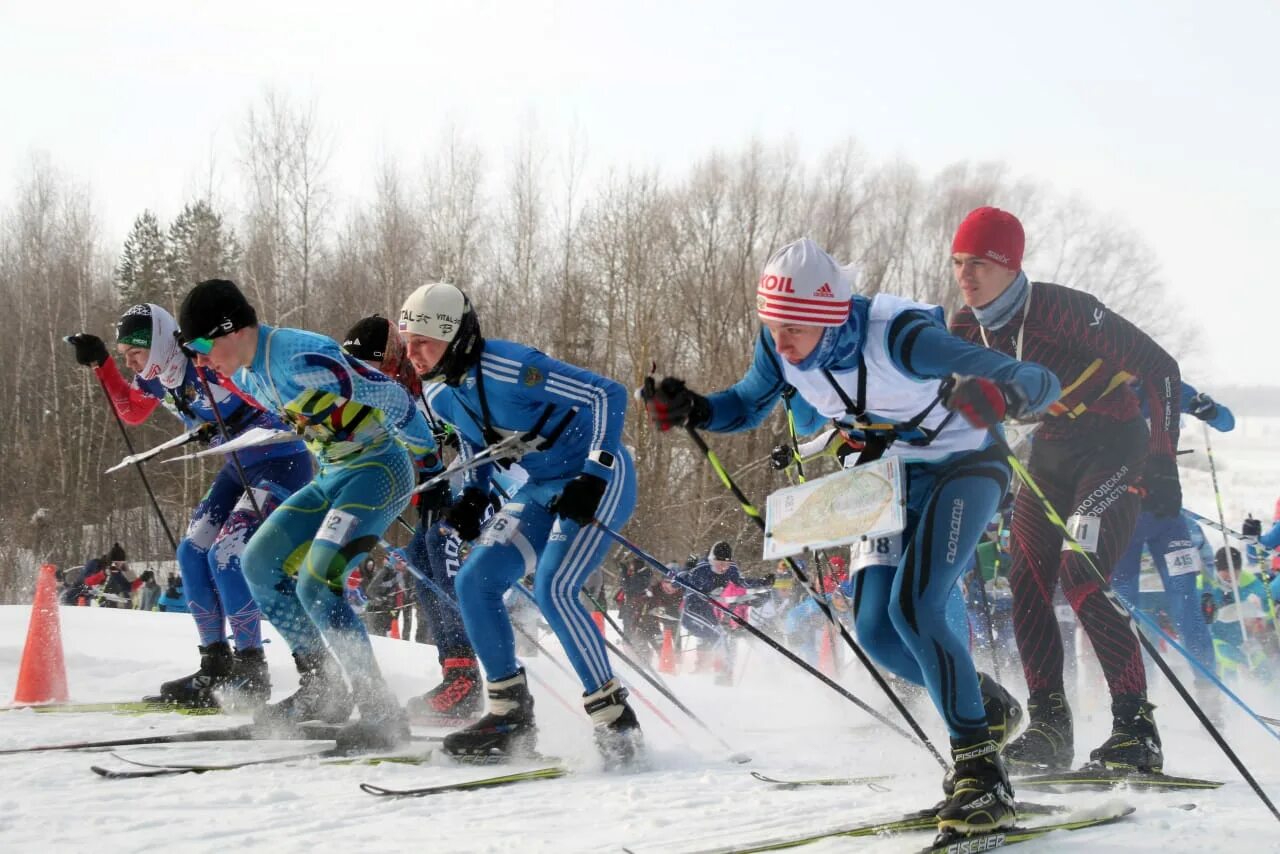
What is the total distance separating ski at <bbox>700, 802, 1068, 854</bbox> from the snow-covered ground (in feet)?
0.23

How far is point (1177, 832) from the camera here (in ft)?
10.6

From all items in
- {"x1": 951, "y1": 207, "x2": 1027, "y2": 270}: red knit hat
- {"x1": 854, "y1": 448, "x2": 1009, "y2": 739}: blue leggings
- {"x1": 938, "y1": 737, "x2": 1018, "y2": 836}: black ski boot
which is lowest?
{"x1": 938, "y1": 737, "x2": 1018, "y2": 836}: black ski boot

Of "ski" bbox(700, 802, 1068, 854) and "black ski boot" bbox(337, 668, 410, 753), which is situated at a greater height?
"black ski boot" bbox(337, 668, 410, 753)

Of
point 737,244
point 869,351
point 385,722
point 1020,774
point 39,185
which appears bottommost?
point 1020,774

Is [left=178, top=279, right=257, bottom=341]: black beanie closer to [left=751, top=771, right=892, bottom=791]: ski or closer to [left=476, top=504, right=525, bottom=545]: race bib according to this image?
[left=476, top=504, right=525, bottom=545]: race bib

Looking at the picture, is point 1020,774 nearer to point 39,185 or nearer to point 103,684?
point 103,684

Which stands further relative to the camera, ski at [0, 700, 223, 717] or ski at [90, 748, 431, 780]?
ski at [0, 700, 223, 717]

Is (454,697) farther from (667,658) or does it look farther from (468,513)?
(667,658)

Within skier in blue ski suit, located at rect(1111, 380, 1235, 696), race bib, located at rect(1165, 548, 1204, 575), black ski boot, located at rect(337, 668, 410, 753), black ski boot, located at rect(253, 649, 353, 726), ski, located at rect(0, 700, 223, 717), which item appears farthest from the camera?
race bib, located at rect(1165, 548, 1204, 575)

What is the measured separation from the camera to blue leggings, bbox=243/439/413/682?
16.2 ft

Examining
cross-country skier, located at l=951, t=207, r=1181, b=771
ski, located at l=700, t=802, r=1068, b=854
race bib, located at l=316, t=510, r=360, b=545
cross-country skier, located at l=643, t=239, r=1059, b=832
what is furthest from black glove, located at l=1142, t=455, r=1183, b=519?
race bib, located at l=316, t=510, r=360, b=545

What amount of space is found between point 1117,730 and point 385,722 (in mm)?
3014

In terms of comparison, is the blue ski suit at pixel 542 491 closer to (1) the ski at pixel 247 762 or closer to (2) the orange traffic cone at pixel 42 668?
(1) the ski at pixel 247 762

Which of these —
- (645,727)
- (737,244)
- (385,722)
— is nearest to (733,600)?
(645,727)
